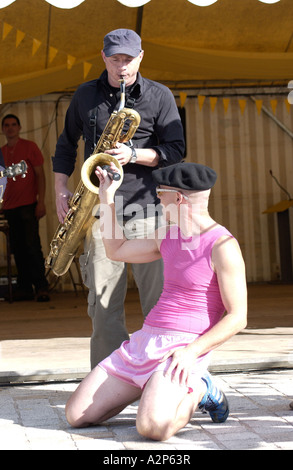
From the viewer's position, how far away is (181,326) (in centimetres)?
324

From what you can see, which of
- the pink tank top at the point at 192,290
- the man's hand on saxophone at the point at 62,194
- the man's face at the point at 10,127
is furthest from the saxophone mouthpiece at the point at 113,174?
the man's face at the point at 10,127

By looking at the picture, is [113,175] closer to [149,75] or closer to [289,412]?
[289,412]

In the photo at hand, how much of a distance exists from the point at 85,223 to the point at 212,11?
359cm

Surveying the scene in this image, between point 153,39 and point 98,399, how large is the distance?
472 cm

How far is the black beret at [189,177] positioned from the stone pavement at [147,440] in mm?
975

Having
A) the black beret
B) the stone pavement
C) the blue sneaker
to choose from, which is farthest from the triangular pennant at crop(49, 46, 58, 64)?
the blue sneaker

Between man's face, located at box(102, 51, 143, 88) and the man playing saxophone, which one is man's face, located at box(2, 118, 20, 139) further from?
man's face, located at box(102, 51, 143, 88)

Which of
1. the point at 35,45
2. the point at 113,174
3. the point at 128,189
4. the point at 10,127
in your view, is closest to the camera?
the point at 113,174

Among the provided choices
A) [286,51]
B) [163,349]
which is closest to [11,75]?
[286,51]

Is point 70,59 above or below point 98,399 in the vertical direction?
above

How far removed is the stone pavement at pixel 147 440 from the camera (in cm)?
296

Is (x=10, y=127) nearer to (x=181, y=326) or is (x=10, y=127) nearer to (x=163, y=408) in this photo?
(x=181, y=326)

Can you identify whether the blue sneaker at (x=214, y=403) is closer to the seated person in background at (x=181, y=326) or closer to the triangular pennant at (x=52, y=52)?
the seated person in background at (x=181, y=326)

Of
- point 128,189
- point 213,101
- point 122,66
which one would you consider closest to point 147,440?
point 128,189
